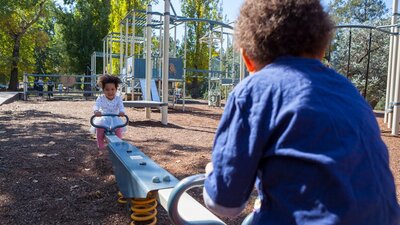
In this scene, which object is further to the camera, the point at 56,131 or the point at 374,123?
the point at 56,131

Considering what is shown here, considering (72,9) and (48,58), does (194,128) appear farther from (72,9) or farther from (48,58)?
(48,58)

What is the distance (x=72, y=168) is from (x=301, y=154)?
380 centimetres

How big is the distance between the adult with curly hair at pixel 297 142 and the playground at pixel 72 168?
196 centimetres

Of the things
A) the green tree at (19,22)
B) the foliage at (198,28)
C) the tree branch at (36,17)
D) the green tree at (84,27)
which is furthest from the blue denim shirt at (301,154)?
the green tree at (84,27)

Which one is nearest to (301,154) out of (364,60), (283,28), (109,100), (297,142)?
(297,142)

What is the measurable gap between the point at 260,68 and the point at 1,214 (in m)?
2.65

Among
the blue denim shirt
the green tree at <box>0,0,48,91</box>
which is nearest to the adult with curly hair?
the blue denim shirt

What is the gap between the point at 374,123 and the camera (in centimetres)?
105

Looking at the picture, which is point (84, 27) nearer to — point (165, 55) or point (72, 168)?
point (165, 55)

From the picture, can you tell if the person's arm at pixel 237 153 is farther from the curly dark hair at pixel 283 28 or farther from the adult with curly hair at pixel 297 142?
the curly dark hair at pixel 283 28

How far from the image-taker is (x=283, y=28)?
3.34 ft

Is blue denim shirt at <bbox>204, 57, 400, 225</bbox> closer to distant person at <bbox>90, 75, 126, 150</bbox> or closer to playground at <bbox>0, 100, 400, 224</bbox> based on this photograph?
playground at <bbox>0, 100, 400, 224</bbox>

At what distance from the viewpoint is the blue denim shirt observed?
91 cm

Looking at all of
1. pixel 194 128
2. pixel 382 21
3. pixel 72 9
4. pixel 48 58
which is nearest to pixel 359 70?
pixel 382 21
